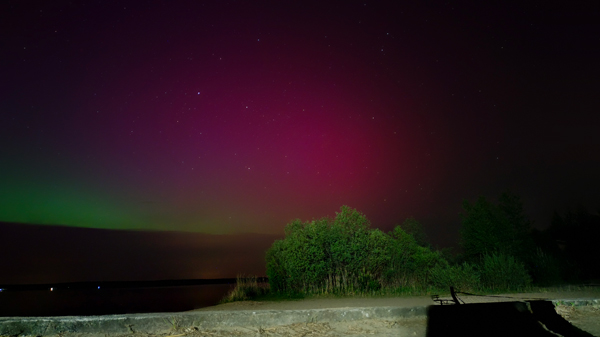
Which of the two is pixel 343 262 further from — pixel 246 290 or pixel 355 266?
pixel 246 290

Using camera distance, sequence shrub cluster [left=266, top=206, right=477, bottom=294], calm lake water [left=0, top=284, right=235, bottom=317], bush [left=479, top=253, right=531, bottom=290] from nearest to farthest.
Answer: bush [left=479, top=253, right=531, bottom=290] < shrub cluster [left=266, top=206, right=477, bottom=294] < calm lake water [left=0, top=284, right=235, bottom=317]

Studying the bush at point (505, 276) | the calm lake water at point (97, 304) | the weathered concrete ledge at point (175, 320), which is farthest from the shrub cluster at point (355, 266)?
the weathered concrete ledge at point (175, 320)

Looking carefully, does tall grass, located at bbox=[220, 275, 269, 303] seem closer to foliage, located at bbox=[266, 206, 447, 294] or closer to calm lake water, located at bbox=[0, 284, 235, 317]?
foliage, located at bbox=[266, 206, 447, 294]

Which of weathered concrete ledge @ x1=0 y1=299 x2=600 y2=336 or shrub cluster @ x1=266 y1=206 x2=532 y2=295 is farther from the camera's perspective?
shrub cluster @ x1=266 y1=206 x2=532 y2=295

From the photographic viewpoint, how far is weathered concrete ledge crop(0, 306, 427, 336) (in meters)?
4.50

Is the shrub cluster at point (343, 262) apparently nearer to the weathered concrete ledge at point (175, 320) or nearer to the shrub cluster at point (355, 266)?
the shrub cluster at point (355, 266)

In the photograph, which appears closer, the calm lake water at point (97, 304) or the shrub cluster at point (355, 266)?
the shrub cluster at point (355, 266)

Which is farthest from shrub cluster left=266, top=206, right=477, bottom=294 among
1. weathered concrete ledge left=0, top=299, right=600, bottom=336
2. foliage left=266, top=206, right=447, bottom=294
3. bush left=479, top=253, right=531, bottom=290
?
weathered concrete ledge left=0, top=299, right=600, bottom=336

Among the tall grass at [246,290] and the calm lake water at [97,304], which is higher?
the tall grass at [246,290]

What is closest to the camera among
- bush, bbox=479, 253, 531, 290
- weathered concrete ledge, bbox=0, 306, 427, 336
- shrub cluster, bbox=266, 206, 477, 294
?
weathered concrete ledge, bbox=0, 306, 427, 336

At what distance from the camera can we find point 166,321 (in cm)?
480

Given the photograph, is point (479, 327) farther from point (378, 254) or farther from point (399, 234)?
point (399, 234)

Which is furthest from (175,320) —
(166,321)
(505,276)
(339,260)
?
(505,276)

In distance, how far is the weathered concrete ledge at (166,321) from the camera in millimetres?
4496
